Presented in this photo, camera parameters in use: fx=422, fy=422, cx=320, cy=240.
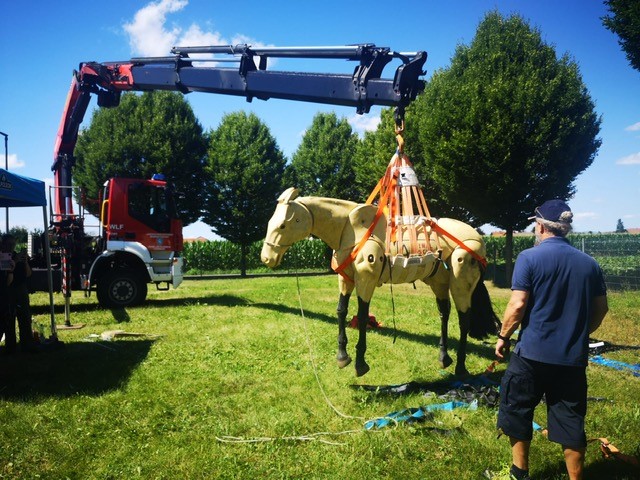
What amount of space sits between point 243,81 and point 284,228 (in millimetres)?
3361

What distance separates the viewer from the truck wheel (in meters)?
10.9

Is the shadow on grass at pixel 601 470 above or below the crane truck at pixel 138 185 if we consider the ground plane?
below

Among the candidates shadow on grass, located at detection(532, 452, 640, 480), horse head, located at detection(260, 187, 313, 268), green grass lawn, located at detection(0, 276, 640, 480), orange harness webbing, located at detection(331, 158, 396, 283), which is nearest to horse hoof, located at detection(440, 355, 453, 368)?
green grass lawn, located at detection(0, 276, 640, 480)

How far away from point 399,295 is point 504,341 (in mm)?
10801

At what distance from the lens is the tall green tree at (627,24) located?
1208 centimetres

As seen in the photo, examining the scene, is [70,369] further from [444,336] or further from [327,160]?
[327,160]

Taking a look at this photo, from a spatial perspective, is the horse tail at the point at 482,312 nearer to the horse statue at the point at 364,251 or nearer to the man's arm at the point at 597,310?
the horse statue at the point at 364,251

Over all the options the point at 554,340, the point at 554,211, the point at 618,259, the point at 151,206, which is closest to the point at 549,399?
the point at 554,340

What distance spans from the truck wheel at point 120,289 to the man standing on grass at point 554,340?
10109mm

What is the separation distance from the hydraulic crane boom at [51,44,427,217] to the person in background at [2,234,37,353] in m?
4.08

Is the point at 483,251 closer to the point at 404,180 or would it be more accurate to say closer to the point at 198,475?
the point at 404,180

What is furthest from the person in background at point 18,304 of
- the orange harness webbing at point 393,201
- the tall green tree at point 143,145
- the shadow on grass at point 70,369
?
the tall green tree at point 143,145

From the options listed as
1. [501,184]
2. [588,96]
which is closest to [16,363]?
[501,184]

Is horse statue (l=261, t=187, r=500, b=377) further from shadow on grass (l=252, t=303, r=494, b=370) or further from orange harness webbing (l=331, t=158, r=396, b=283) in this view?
shadow on grass (l=252, t=303, r=494, b=370)
